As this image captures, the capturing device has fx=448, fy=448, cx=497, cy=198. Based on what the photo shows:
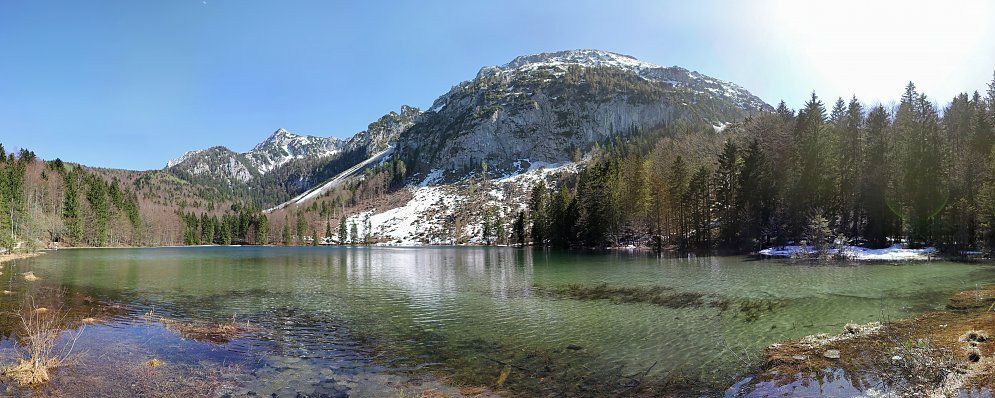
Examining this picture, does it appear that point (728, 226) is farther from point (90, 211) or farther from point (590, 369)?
point (90, 211)

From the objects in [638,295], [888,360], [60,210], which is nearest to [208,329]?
[638,295]

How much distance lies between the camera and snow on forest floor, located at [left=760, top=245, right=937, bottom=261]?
168ft

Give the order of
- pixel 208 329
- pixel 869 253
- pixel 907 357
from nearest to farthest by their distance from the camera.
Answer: pixel 907 357, pixel 208 329, pixel 869 253

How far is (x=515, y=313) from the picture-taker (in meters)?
25.2

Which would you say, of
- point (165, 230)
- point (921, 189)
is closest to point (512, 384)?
point (921, 189)

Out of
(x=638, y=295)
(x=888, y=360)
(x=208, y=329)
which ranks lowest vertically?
(x=638, y=295)

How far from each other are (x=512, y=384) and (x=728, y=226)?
246 feet

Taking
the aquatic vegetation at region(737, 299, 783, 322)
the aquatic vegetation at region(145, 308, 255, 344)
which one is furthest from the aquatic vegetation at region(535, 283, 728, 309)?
the aquatic vegetation at region(145, 308, 255, 344)

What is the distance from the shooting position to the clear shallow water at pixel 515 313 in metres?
16.3

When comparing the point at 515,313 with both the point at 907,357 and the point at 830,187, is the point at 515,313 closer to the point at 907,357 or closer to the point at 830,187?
the point at 907,357

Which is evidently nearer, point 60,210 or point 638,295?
point 638,295

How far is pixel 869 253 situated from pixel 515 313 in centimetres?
5457

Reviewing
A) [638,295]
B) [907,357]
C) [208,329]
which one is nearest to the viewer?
[907,357]

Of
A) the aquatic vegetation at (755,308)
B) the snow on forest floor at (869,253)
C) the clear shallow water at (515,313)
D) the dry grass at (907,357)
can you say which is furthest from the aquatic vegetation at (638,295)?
the snow on forest floor at (869,253)
